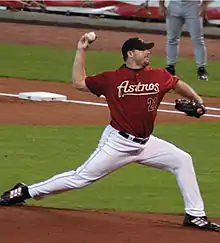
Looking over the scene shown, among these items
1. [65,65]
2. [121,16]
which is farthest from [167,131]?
[121,16]

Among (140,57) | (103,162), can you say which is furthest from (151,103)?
(103,162)

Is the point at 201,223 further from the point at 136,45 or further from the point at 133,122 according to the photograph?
the point at 136,45

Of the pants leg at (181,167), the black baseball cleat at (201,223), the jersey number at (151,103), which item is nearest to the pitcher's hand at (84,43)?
the jersey number at (151,103)

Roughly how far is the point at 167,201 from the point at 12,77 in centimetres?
768

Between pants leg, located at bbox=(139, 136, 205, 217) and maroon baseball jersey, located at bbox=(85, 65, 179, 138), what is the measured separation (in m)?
0.19

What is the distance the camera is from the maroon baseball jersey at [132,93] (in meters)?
6.82

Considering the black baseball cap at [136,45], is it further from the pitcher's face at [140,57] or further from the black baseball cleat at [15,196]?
the black baseball cleat at [15,196]

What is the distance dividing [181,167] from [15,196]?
141 centimetres

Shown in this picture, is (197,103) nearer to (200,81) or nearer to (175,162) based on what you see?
(175,162)

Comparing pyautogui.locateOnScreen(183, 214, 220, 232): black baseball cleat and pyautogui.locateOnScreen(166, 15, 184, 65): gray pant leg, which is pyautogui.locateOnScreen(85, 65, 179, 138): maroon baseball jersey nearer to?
pyautogui.locateOnScreen(183, 214, 220, 232): black baseball cleat

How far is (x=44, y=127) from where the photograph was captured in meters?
11.3

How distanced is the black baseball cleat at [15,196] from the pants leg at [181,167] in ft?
3.36

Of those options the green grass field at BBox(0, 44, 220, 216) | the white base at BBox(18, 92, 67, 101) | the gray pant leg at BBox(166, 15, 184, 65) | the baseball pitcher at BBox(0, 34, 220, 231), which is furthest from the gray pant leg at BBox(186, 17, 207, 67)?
the baseball pitcher at BBox(0, 34, 220, 231)

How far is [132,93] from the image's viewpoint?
6820mm
